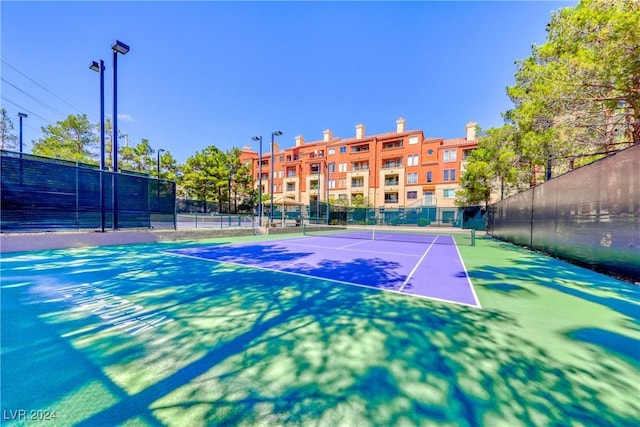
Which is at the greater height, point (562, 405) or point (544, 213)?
point (544, 213)

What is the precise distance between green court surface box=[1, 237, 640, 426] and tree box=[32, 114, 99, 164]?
33.4 metres

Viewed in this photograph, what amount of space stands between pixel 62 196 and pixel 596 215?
18.6m

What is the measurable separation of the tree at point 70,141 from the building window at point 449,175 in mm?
46636

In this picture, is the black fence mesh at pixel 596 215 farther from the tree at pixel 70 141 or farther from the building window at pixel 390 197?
the tree at pixel 70 141

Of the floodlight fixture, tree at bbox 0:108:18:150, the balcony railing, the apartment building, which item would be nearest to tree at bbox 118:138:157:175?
tree at bbox 0:108:18:150

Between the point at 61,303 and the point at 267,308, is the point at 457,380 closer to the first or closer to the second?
the point at 267,308

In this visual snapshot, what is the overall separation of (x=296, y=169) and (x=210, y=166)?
17.0 m

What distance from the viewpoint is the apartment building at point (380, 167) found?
35.7m

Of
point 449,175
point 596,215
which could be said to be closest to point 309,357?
point 596,215

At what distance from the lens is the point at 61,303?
4.03 meters

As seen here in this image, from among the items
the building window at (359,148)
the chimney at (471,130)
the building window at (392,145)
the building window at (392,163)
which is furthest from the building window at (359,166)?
the chimney at (471,130)

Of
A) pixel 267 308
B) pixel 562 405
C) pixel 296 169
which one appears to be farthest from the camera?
pixel 296 169

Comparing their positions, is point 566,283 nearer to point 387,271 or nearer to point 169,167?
point 387,271

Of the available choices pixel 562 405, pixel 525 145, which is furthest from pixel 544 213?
pixel 562 405
